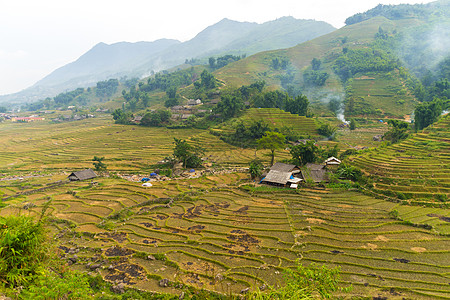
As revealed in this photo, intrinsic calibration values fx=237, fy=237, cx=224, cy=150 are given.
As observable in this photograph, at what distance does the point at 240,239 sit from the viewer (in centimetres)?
2155

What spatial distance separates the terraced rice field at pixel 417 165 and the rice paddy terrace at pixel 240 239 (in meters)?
3.40

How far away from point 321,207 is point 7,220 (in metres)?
26.9

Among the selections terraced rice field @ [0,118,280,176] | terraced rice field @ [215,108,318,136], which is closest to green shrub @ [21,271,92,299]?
terraced rice field @ [0,118,280,176]

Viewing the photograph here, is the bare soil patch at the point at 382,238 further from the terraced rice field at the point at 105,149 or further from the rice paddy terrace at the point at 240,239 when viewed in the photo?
the terraced rice field at the point at 105,149

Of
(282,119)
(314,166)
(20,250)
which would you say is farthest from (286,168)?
(20,250)

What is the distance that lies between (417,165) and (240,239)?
25330 millimetres

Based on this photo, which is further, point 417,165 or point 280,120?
point 280,120

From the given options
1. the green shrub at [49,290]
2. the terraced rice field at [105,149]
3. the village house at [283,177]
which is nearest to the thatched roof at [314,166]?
the village house at [283,177]

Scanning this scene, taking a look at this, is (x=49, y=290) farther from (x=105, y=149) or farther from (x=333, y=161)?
(x=105, y=149)

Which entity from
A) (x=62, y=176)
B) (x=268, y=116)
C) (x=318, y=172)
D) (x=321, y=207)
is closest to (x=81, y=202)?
(x=62, y=176)

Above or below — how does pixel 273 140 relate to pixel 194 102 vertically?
below

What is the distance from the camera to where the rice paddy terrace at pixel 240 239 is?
16516 millimetres

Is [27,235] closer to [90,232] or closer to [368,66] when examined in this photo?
[90,232]

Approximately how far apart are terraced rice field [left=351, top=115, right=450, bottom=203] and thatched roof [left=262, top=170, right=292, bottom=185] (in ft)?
34.7
